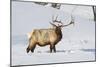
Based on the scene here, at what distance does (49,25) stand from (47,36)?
111 millimetres

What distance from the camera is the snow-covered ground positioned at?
6.95 ft

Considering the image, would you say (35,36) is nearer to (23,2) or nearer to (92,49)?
(23,2)

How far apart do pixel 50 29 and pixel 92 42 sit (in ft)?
1.68

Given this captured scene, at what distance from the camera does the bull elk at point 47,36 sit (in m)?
2.18

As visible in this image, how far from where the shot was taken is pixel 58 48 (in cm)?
228

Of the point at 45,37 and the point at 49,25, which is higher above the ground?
the point at 49,25

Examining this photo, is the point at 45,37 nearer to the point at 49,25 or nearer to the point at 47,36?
the point at 47,36

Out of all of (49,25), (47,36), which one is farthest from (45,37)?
(49,25)

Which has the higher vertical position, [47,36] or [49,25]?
[49,25]

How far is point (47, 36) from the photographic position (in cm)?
224

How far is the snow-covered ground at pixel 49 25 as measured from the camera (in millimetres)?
2117

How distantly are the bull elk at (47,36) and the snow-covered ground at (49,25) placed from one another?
38 mm

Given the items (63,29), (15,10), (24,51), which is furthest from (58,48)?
(15,10)

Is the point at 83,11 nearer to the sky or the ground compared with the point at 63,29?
nearer to the sky
